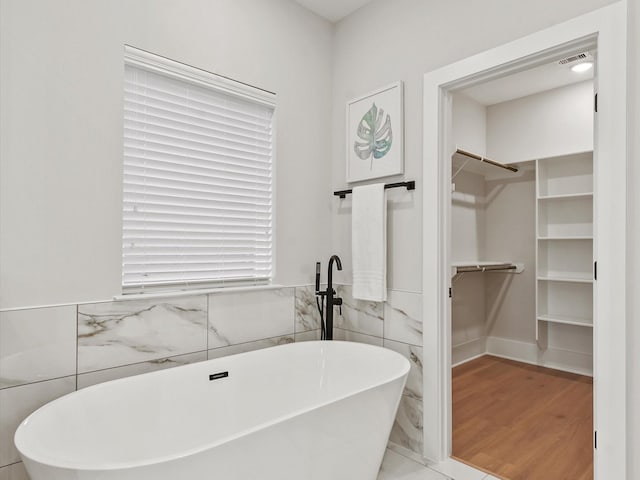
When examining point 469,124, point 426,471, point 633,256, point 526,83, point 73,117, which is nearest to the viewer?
point 633,256

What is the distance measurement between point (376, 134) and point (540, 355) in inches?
117

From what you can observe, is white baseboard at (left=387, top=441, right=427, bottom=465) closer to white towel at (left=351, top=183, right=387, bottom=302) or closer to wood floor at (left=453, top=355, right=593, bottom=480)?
wood floor at (left=453, top=355, right=593, bottom=480)

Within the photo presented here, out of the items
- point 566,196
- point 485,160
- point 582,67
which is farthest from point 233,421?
point 582,67

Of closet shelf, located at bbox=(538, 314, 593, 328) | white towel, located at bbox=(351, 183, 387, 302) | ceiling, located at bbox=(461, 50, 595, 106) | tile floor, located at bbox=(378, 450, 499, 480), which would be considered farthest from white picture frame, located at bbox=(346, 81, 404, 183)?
closet shelf, located at bbox=(538, 314, 593, 328)

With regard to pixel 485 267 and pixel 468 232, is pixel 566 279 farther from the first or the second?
pixel 468 232

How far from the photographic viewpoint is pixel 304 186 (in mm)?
2693

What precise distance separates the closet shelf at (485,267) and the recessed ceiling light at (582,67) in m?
1.83

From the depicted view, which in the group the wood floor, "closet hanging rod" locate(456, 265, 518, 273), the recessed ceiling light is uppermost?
the recessed ceiling light

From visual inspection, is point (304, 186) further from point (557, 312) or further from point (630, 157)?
point (557, 312)

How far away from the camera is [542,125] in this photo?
3.85m

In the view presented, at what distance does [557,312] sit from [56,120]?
4.24m

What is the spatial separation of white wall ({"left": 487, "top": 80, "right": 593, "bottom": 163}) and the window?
109 inches

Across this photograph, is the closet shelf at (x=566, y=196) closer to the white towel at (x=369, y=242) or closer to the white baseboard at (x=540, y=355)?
the white baseboard at (x=540, y=355)

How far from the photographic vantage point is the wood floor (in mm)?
2162
